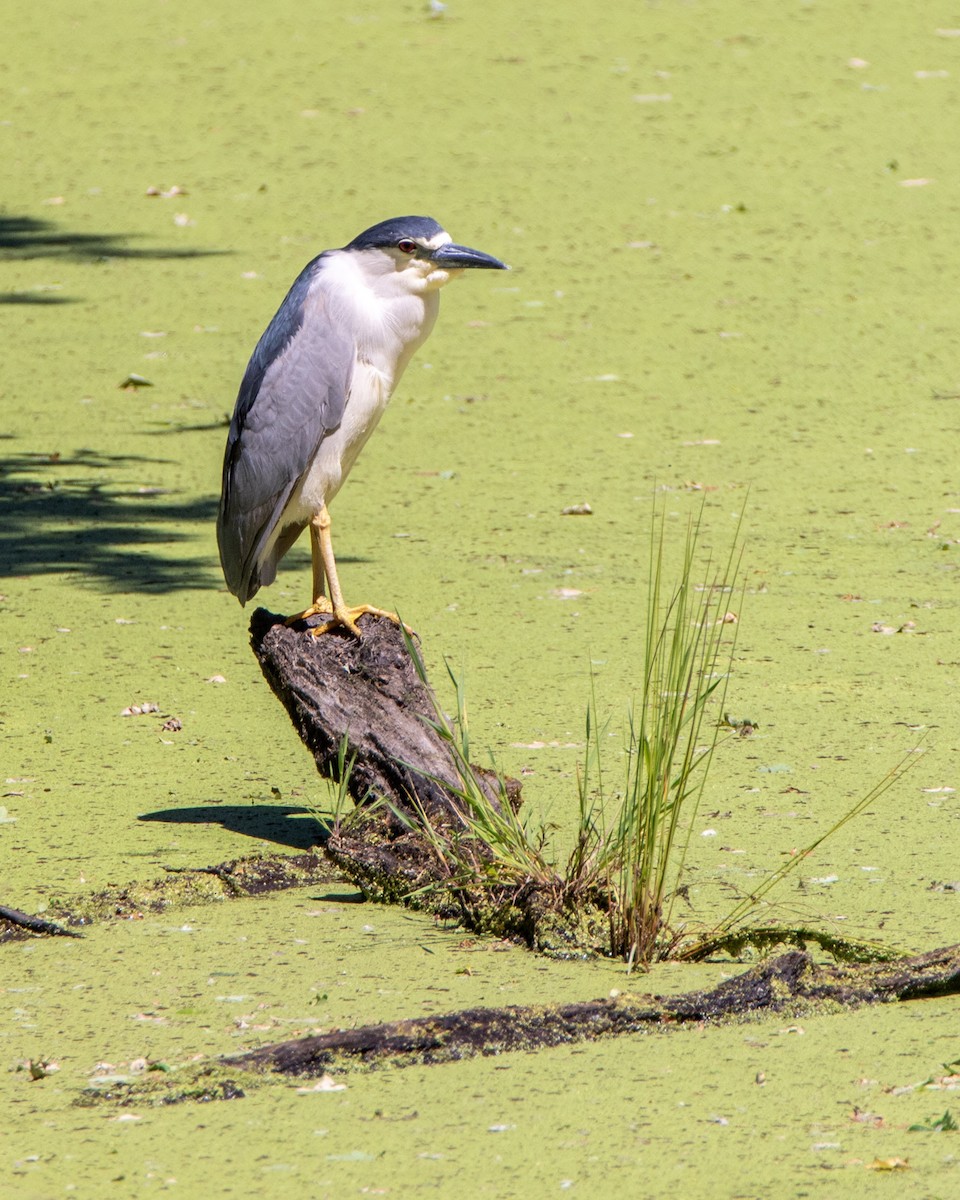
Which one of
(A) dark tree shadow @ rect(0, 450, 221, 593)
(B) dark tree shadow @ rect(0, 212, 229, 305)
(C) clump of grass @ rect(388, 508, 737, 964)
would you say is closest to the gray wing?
(C) clump of grass @ rect(388, 508, 737, 964)

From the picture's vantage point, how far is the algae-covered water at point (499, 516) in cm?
279

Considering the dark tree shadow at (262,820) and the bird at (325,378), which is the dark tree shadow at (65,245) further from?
the dark tree shadow at (262,820)

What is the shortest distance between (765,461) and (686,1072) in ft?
13.8

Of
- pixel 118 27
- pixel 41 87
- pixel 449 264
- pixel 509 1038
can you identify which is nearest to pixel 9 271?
pixel 41 87

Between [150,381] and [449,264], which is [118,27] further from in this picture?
[449,264]

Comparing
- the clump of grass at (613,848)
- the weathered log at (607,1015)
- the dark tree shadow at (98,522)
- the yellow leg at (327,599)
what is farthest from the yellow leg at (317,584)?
the dark tree shadow at (98,522)

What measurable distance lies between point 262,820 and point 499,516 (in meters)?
2.46

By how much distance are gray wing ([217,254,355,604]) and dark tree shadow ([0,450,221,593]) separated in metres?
1.39

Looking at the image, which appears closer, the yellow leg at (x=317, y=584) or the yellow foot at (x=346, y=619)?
the yellow foot at (x=346, y=619)

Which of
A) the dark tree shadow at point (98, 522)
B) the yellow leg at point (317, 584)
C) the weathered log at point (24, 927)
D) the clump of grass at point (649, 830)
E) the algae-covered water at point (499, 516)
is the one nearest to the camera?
the algae-covered water at point (499, 516)

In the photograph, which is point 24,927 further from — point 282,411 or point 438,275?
point 438,275

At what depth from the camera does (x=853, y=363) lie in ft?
25.6

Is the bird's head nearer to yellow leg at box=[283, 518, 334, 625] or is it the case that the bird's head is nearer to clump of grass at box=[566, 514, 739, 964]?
yellow leg at box=[283, 518, 334, 625]

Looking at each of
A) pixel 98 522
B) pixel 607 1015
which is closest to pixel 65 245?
pixel 98 522
